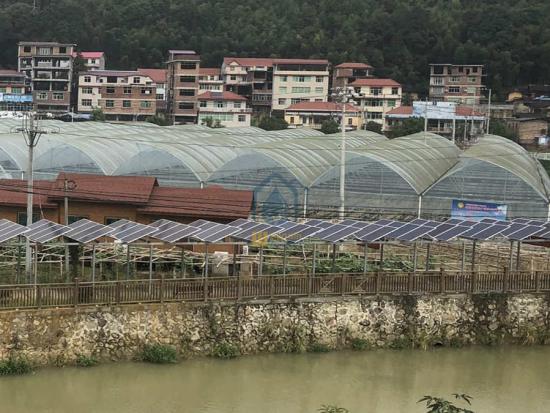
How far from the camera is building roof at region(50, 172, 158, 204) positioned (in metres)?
17.2

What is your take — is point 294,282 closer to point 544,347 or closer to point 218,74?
point 544,347

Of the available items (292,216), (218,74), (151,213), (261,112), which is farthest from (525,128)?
(151,213)

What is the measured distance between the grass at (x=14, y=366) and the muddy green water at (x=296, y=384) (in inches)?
4.3

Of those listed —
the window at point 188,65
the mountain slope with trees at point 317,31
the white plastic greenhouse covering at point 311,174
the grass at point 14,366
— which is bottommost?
the grass at point 14,366

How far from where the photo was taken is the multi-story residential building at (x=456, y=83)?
6153 cm

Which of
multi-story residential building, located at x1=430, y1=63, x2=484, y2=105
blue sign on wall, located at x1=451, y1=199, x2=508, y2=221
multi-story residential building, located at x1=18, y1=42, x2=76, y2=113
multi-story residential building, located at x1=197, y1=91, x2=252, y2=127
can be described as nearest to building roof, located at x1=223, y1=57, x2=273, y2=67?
multi-story residential building, located at x1=197, y1=91, x2=252, y2=127

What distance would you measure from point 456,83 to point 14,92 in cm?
3525

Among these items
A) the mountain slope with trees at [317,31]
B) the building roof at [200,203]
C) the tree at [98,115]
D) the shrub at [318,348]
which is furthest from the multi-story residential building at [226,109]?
the shrub at [318,348]

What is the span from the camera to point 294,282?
12578 millimetres

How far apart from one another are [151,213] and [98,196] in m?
1.34

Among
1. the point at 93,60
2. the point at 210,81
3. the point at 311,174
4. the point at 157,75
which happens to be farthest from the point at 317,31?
the point at 311,174

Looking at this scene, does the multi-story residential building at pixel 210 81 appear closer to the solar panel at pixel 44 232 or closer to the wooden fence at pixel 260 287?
the solar panel at pixel 44 232

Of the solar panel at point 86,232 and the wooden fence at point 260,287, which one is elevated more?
the solar panel at point 86,232

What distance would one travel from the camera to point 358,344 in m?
12.7
